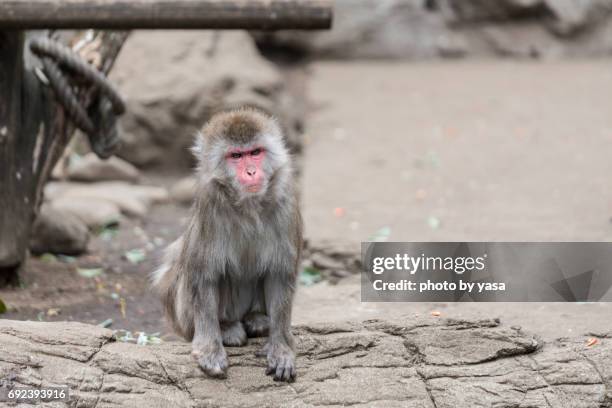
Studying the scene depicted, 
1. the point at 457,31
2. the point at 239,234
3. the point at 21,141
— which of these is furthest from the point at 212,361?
the point at 457,31

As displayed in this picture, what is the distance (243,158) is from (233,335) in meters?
0.90

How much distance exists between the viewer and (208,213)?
197 inches

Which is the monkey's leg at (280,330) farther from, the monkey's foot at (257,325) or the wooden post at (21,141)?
the wooden post at (21,141)

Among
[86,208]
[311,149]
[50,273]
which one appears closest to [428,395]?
[50,273]

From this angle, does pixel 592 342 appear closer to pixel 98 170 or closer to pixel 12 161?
pixel 12 161

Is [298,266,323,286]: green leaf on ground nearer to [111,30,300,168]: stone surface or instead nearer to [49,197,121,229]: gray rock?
[49,197,121,229]: gray rock

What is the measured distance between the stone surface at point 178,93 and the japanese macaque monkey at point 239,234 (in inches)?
225

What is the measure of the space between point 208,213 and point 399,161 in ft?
18.5

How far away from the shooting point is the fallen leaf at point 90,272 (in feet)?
25.2

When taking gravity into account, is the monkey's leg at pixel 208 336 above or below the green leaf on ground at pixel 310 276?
above

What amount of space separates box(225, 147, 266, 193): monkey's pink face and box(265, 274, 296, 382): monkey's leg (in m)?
0.52

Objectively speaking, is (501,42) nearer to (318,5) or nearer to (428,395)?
(318,5)

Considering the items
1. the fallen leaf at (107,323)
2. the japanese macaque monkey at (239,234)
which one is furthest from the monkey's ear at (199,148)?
the fallen leaf at (107,323)

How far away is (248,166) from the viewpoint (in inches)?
195
